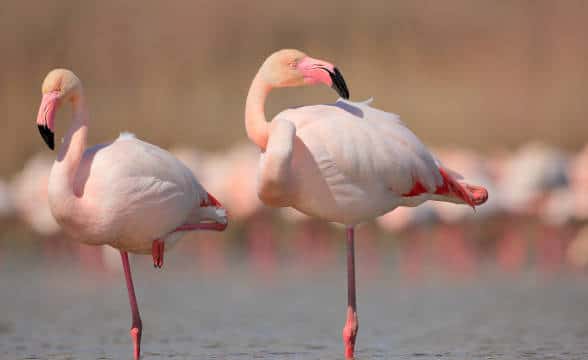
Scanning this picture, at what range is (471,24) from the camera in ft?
60.1

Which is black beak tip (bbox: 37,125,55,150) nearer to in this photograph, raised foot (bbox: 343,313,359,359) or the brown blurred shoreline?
raised foot (bbox: 343,313,359,359)

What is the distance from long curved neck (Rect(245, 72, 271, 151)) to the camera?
5.78m

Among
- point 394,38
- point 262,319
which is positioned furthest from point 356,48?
point 262,319

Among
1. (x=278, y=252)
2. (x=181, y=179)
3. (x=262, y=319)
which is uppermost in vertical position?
(x=181, y=179)

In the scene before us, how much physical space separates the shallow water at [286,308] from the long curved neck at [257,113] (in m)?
1.23

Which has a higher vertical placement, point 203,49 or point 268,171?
point 268,171

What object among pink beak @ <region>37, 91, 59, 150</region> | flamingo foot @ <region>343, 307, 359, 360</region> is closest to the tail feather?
flamingo foot @ <region>343, 307, 359, 360</region>

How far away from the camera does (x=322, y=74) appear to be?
224 inches

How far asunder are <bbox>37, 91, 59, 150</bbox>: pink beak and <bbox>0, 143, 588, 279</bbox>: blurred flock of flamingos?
5151mm

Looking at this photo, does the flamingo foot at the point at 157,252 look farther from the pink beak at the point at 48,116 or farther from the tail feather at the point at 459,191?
the tail feather at the point at 459,191

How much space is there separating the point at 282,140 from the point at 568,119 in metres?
11.2

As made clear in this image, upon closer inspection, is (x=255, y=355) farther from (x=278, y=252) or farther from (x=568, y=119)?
(x=568, y=119)

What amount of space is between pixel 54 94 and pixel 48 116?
0.17 metres

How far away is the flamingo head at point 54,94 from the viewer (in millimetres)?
5578
